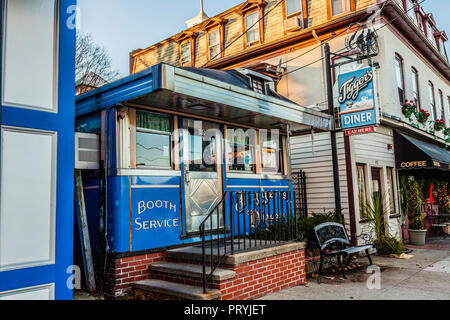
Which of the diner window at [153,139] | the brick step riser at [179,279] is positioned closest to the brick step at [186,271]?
the brick step riser at [179,279]

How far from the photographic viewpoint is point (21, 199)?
343 cm

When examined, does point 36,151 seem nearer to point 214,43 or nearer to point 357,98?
point 357,98

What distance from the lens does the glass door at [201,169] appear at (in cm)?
656

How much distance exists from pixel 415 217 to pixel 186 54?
10575 millimetres

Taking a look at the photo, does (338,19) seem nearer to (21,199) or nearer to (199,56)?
(199,56)

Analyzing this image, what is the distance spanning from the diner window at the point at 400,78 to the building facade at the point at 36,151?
10901 millimetres

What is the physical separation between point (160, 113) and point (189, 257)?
241 centimetres

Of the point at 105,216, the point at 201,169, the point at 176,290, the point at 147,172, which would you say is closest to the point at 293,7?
the point at 201,169

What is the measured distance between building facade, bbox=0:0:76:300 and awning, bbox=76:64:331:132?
52.7 inches

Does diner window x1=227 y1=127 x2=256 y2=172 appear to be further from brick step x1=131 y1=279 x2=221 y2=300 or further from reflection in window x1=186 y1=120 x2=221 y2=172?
brick step x1=131 y1=279 x2=221 y2=300

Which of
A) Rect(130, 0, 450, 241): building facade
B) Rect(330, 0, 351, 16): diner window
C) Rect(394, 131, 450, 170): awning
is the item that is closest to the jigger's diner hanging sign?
Rect(130, 0, 450, 241): building facade

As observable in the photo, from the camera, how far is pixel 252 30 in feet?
43.8

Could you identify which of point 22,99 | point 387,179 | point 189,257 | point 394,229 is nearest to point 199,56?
point 387,179

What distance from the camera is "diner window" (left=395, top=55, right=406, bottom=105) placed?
39.3 ft
